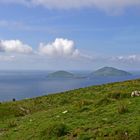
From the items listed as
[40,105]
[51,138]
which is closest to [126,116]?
[51,138]

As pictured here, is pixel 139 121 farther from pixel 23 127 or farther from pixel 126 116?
pixel 23 127

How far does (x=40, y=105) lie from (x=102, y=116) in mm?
18367

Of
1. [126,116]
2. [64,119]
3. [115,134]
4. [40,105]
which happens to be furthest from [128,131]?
[40,105]

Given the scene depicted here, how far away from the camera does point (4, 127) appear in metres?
24.0

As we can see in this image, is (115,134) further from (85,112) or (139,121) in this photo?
(85,112)

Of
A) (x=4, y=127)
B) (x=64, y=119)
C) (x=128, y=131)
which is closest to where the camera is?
(x=128, y=131)

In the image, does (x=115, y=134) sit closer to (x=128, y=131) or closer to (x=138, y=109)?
(x=128, y=131)

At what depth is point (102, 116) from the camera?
64.1 feet

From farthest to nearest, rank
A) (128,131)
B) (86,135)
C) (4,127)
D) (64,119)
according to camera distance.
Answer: (4,127)
(64,119)
(86,135)
(128,131)

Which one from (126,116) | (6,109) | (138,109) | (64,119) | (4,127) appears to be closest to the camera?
(126,116)

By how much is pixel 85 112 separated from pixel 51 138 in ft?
19.4

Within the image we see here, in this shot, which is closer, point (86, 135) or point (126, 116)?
point (86, 135)

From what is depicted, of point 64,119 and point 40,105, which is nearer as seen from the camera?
point 64,119

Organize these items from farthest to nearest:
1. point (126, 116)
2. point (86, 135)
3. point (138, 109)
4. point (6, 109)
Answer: point (6, 109), point (138, 109), point (126, 116), point (86, 135)
